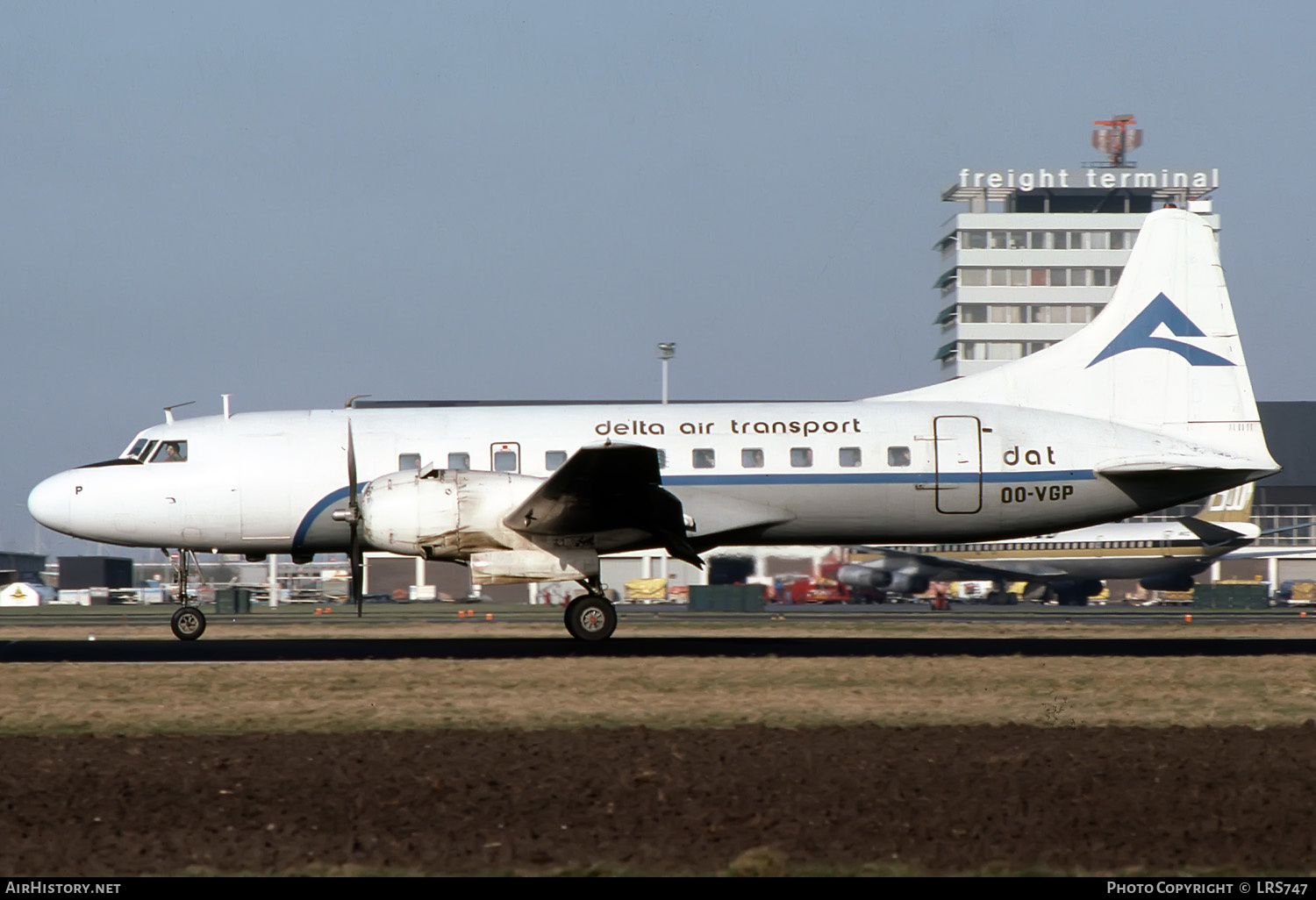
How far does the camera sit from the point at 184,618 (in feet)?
75.8

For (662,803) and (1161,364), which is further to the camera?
(1161,364)

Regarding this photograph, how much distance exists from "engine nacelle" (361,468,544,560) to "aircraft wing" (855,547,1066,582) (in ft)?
136

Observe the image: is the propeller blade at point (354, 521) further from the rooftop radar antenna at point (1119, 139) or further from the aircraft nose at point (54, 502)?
the rooftop radar antenna at point (1119, 139)

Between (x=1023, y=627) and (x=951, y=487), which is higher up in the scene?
(x=951, y=487)

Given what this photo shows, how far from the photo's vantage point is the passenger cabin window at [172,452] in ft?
73.4

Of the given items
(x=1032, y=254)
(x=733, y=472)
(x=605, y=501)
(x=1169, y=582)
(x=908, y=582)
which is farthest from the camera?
(x=1032, y=254)

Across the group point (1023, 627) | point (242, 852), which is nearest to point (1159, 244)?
point (1023, 627)

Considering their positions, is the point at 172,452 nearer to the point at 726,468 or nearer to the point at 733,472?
the point at 726,468

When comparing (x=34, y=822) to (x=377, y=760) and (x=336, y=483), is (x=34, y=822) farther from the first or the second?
(x=336, y=483)

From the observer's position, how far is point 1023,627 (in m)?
32.7

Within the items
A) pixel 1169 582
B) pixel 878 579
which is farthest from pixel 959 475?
pixel 1169 582

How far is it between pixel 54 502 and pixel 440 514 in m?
7.20

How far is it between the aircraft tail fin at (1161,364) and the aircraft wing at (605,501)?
6.00 meters

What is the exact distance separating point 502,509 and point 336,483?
3.48m
